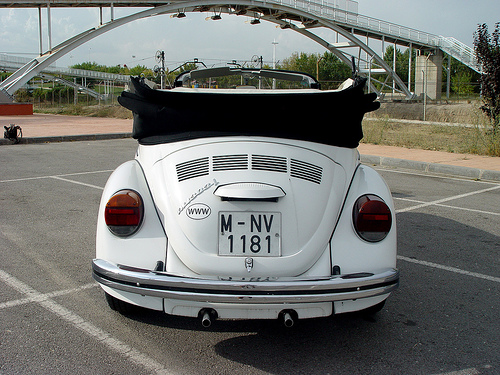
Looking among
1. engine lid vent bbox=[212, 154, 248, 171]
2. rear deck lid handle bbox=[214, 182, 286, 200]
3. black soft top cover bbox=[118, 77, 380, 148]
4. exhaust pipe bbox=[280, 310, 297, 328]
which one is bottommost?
exhaust pipe bbox=[280, 310, 297, 328]

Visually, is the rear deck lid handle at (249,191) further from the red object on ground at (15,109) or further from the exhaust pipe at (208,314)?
the red object on ground at (15,109)

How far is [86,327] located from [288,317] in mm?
1495

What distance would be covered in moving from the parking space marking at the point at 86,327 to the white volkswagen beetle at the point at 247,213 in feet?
0.81

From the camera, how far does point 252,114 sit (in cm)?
336

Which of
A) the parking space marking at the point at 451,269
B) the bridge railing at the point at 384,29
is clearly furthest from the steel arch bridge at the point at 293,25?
the parking space marking at the point at 451,269

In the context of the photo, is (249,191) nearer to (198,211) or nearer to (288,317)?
(198,211)

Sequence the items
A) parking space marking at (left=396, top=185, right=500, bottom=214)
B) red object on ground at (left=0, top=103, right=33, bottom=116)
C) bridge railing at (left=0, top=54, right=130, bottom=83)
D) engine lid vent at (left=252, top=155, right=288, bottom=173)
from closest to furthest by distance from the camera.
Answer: engine lid vent at (left=252, top=155, right=288, bottom=173), parking space marking at (left=396, top=185, right=500, bottom=214), red object on ground at (left=0, top=103, right=33, bottom=116), bridge railing at (left=0, top=54, right=130, bottom=83)

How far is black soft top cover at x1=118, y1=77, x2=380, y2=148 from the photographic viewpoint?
3.35 m

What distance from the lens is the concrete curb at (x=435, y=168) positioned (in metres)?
10.8

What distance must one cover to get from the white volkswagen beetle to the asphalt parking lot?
31 cm

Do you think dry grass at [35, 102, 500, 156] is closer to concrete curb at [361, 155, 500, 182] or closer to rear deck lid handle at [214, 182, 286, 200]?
concrete curb at [361, 155, 500, 182]

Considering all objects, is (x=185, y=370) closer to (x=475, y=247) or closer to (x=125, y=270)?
(x=125, y=270)

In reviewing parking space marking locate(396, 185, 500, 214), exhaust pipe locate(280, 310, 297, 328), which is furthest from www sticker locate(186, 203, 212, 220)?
parking space marking locate(396, 185, 500, 214)

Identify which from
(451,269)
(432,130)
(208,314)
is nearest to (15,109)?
(432,130)
